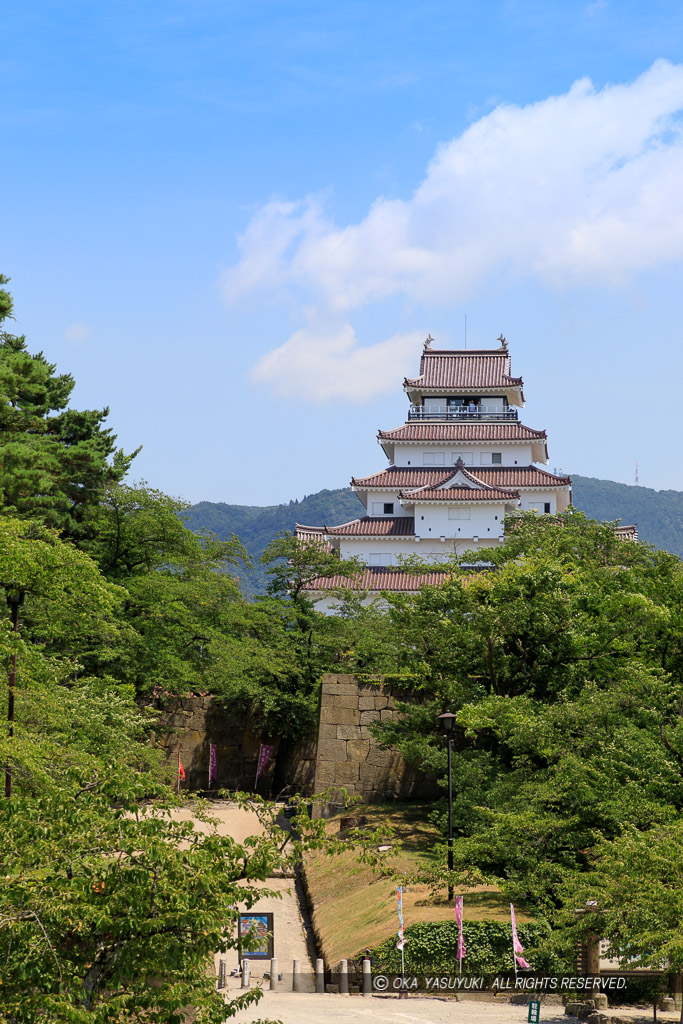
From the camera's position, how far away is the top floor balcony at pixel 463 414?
5212 cm

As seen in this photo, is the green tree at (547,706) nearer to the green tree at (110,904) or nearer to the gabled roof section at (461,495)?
the green tree at (110,904)

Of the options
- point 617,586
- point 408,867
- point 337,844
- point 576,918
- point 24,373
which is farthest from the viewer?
point 24,373

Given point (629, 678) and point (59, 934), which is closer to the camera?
point (59, 934)

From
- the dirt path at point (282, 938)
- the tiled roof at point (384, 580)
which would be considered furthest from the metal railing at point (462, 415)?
the dirt path at point (282, 938)

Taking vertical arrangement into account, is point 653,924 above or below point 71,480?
below

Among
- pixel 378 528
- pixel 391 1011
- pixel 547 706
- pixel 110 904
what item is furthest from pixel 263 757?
pixel 110 904

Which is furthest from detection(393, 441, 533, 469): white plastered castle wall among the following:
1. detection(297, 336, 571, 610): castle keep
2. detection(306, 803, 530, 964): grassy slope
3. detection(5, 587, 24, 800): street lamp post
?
detection(5, 587, 24, 800): street lamp post

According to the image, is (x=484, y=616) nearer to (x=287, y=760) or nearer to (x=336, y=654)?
(x=336, y=654)

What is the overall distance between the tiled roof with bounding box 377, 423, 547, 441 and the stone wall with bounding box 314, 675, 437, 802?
25260mm

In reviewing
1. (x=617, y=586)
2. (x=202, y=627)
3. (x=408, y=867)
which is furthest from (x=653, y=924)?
(x=202, y=627)

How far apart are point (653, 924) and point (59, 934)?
293 inches

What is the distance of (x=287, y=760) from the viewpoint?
3406 cm

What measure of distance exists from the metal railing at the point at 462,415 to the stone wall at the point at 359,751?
26993mm

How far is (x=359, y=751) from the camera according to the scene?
2686 cm
